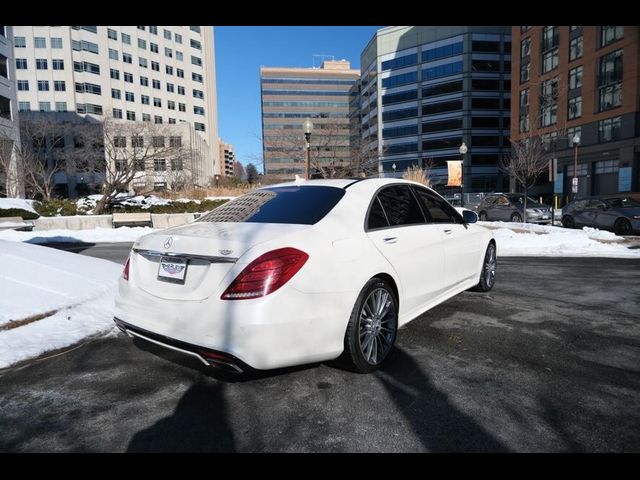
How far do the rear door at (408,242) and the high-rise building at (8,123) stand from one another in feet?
110

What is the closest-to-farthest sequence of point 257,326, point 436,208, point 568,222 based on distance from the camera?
point 257,326 < point 436,208 < point 568,222

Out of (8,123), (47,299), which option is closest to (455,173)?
(47,299)

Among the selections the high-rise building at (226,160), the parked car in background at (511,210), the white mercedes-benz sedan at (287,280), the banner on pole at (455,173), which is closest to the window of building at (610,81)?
the banner on pole at (455,173)

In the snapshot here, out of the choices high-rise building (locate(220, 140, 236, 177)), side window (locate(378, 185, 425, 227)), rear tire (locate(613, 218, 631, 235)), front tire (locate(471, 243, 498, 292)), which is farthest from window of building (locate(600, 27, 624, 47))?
high-rise building (locate(220, 140, 236, 177))

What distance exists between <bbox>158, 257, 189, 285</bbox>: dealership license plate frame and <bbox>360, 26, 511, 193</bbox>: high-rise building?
222 ft

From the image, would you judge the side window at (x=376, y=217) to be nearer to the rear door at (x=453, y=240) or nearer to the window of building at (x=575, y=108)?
the rear door at (x=453, y=240)

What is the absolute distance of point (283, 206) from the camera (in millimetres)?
3754

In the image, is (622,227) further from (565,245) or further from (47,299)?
(47,299)

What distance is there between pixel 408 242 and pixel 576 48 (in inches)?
2095

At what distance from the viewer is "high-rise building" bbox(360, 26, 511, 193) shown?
2844 inches

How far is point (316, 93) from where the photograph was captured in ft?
392

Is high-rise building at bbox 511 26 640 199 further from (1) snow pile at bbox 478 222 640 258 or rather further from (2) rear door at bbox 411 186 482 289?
(2) rear door at bbox 411 186 482 289
